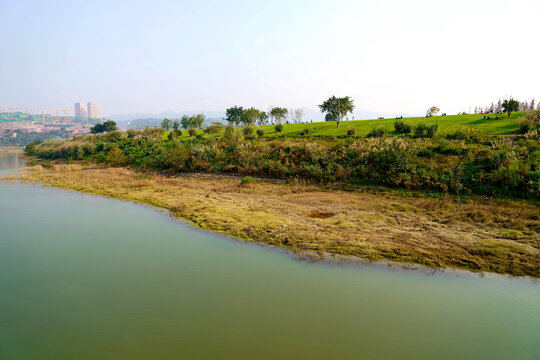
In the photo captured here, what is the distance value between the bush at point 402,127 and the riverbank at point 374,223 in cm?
1660

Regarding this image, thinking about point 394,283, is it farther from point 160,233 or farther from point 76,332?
point 160,233

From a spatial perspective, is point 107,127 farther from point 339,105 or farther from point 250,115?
point 339,105

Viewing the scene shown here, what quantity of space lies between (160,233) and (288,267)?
643 cm

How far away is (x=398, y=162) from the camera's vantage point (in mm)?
20391

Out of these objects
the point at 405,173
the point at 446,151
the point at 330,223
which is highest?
the point at 446,151

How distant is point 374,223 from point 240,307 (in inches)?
305

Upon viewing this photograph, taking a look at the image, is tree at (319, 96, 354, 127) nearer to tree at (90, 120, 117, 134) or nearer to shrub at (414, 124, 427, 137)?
shrub at (414, 124, 427, 137)

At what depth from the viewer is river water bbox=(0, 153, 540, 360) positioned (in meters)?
6.27

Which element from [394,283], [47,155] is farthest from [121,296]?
[47,155]

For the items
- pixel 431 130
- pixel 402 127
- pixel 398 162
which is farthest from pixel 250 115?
pixel 398 162

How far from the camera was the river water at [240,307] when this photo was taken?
247 inches

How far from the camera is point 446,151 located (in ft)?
72.9

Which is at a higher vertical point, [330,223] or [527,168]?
[527,168]

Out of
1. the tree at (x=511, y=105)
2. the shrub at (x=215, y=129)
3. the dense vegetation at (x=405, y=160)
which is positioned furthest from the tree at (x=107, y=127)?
the tree at (x=511, y=105)
